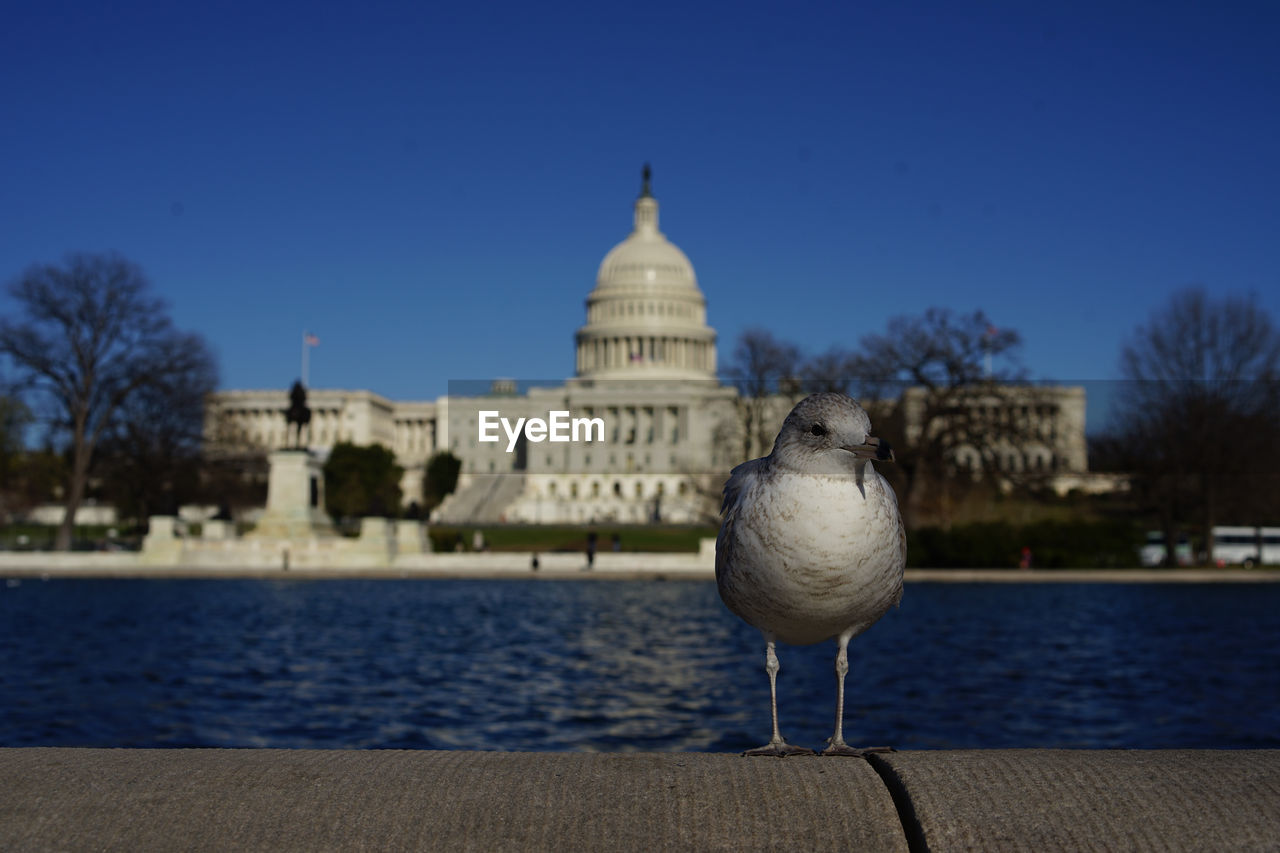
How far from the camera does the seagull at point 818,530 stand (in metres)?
2.24

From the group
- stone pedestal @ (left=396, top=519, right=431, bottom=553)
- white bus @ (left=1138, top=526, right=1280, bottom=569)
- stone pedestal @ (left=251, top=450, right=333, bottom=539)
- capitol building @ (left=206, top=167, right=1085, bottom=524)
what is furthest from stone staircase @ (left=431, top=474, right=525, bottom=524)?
white bus @ (left=1138, top=526, right=1280, bottom=569)

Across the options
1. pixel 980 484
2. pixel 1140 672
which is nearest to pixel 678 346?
pixel 980 484

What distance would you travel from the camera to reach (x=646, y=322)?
121 m

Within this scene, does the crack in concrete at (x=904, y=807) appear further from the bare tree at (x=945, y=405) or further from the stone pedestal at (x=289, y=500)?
the stone pedestal at (x=289, y=500)

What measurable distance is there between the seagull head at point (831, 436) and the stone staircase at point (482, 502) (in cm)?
8354

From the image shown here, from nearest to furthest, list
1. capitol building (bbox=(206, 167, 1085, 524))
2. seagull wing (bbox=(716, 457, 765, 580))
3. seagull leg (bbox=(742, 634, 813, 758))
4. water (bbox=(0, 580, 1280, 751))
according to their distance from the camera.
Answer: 1. seagull wing (bbox=(716, 457, 765, 580))
2. seagull leg (bbox=(742, 634, 813, 758))
3. water (bbox=(0, 580, 1280, 751))
4. capitol building (bbox=(206, 167, 1085, 524))

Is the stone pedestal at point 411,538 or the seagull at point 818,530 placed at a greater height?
the seagull at point 818,530

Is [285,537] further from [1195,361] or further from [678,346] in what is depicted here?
[678,346]

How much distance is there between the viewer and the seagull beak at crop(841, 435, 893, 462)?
2.14m

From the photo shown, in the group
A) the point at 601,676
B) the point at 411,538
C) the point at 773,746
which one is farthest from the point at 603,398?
the point at 773,746

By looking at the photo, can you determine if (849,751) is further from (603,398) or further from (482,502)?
(482,502)

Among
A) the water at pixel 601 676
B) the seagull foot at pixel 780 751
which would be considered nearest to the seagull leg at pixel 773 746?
the seagull foot at pixel 780 751

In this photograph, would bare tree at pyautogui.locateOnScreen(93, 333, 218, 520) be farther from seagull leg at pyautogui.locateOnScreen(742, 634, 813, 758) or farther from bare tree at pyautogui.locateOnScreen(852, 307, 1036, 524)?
seagull leg at pyautogui.locateOnScreen(742, 634, 813, 758)

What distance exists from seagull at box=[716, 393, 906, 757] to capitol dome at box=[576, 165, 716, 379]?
11381 centimetres
